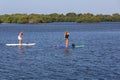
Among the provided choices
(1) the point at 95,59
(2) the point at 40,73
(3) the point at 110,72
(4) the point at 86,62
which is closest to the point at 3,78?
(2) the point at 40,73

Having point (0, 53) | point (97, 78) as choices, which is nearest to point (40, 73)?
point (97, 78)

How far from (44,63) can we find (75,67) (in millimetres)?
3866

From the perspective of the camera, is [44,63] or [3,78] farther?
[44,63]

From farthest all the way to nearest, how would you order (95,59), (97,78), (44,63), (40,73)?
(95,59)
(44,63)
(40,73)
(97,78)

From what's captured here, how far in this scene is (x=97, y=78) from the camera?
95.3ft

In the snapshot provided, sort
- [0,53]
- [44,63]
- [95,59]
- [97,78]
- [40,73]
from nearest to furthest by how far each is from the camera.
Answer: [97,78] < [40,73] < [44,63] < [95,59] < [0,53]

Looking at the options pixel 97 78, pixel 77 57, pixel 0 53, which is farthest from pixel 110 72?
pixel 0 53

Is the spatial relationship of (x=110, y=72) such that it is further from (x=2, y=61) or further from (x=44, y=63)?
(x=2, y=61)

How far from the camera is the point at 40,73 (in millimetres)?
31547

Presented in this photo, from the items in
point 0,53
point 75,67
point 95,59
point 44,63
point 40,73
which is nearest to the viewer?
point 40,73

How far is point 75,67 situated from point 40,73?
414 cm

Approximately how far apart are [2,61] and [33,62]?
320 centimetres

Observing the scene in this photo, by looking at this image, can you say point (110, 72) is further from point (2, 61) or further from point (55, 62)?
point (2, 61)

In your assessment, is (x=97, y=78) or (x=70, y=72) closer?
(x=97, y=78)
